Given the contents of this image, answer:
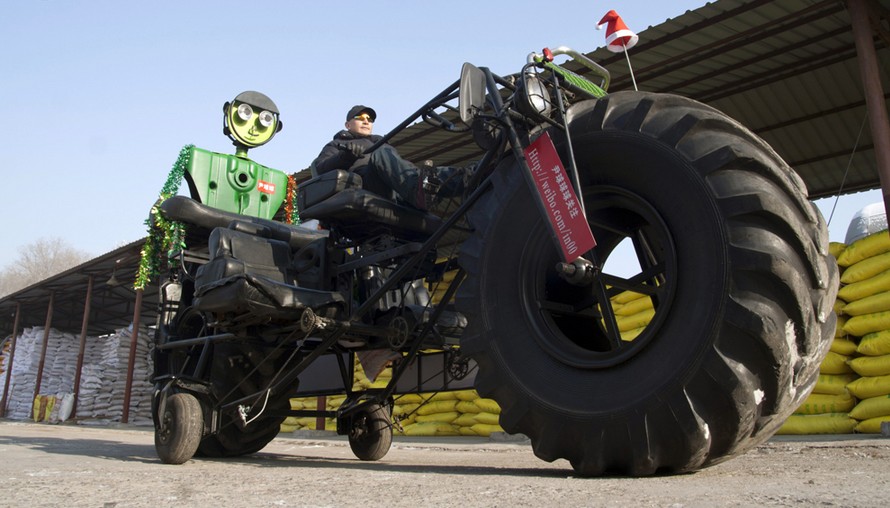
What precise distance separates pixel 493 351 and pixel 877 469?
1598 millimetres

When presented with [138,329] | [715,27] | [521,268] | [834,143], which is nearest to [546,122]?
[521,268]

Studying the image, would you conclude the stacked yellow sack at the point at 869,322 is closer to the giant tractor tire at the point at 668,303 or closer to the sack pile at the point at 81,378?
the giant tractor tire at the point at 668,303

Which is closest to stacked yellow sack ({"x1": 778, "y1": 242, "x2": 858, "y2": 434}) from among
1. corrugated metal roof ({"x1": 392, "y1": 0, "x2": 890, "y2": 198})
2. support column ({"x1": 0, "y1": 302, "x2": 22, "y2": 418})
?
corrugated metal roof ({"x1": 392, "y1": 0, "x2": 890, "y2": 198})

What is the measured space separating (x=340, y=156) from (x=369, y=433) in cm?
198

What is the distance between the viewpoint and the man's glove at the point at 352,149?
434 cm

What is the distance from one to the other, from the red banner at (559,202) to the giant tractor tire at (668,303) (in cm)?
11

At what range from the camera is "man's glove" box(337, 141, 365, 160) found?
4340 mm

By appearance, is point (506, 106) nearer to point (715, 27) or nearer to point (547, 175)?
point (547, 175)

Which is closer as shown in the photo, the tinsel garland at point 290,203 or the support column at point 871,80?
the tinsel garland at point 290,203

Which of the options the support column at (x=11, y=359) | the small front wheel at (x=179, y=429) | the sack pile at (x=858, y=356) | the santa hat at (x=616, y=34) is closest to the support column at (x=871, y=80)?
the sack pile at (x=858, y=356)

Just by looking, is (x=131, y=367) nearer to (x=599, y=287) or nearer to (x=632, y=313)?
(x=632, y=313)

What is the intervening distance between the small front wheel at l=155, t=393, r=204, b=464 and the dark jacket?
65.9 inches

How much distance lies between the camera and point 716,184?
243cm

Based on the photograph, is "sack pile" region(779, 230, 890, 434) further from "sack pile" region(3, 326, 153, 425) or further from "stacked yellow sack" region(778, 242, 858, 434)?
"sack pile" region(3, 326, 153, 425)
